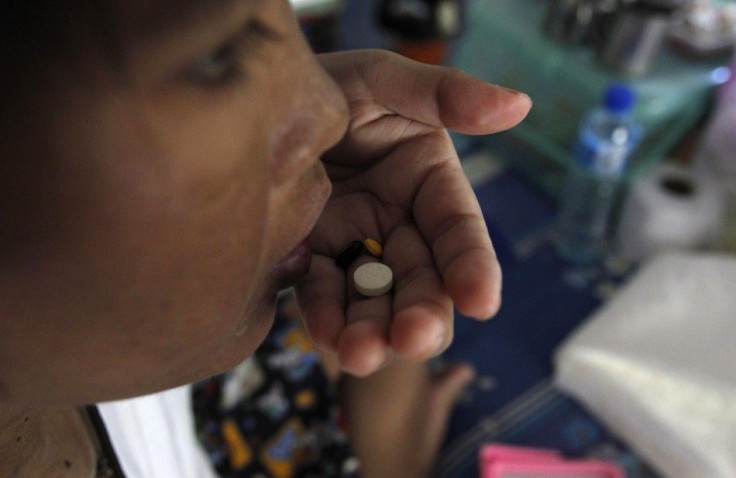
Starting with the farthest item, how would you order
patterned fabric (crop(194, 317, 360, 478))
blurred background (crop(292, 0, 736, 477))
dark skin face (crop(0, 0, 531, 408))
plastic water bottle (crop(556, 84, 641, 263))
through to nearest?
1. plastic water bottle (crop(556, 84, 641, 263))
2. blurred background (crop(292, 0, 736, 477))
3. patterned fabric (crop(194, 317, 360, 478))
4. dark skin face (crop(0, 0, 531, 408))

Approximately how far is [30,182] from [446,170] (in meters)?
0.26

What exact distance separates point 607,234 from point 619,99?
13.5 inches

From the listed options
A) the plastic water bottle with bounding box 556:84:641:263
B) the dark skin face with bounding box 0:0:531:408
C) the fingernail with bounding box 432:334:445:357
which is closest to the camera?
the dark skin face with bounding box 0:0:531:408

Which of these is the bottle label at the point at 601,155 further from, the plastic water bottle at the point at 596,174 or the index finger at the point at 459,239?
the index finger at the point at 459,239

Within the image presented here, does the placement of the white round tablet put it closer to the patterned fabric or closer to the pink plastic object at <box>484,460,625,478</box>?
the patterned fabric

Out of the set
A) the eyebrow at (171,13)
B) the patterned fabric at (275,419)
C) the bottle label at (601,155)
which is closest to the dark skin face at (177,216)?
the eyebrow at (171,13)

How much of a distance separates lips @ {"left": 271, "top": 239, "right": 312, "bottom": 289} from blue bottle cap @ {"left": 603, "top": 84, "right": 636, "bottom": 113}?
31.7 inches

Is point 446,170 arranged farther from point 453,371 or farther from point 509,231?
point 509,231

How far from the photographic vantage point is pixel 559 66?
1162 mm

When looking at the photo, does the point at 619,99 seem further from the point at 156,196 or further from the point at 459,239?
the point at 156,196

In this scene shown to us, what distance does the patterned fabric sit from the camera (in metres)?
0.79

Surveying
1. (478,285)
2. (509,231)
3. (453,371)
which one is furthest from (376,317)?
(509,231)

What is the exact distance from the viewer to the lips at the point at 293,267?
326 mm

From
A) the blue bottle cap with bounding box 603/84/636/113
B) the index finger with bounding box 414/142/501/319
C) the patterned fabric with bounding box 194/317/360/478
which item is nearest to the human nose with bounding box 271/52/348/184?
the index finger with bounding box 414/142/501/319
